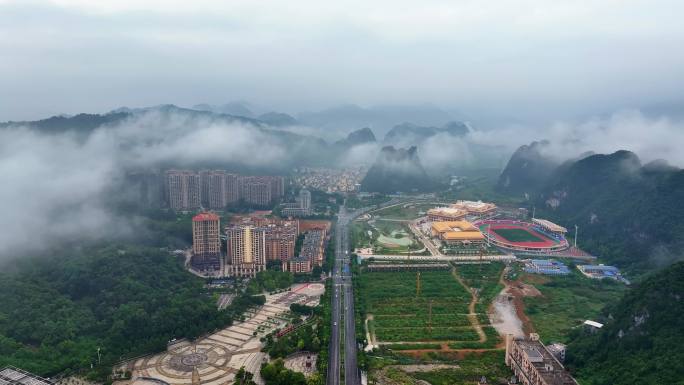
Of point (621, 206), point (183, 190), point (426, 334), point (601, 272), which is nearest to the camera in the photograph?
point (426, 334)

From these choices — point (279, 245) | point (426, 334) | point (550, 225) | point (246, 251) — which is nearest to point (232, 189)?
point (279, 245)

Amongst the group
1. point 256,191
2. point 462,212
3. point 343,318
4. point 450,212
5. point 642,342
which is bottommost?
point 343,318

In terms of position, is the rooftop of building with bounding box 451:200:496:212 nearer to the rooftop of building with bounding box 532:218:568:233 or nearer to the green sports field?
the rooftop of building with bounding box 532:218:568:233

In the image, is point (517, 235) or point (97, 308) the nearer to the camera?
point (97, 308)

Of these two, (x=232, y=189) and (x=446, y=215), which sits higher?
(x=232, y=189)

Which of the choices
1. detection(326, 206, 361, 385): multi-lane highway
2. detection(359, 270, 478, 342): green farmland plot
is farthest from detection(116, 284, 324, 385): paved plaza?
detection(359, 270, 478, 342): green farmland plot

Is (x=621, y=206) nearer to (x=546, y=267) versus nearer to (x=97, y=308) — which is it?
(x=546, y=267)

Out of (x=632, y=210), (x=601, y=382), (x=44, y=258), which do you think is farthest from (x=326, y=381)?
(x=632, y=210)
